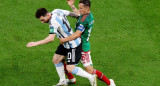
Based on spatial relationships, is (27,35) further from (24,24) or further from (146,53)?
(146,53)

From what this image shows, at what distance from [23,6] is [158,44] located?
447 centimetres

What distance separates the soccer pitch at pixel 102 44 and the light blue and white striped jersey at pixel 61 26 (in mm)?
1278

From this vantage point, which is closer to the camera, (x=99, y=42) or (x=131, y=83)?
(x=131, y=83)

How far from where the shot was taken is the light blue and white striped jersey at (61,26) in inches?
285

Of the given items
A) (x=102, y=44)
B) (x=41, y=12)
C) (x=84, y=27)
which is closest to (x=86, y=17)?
(x=84, y=27)

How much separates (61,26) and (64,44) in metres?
0.51

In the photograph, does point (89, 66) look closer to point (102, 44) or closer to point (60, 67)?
point (60, 67)

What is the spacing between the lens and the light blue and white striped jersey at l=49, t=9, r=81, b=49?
725cm

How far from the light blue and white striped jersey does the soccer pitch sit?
1.28m

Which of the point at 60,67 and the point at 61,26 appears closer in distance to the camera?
the point at 61,26

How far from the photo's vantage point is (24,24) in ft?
34.8

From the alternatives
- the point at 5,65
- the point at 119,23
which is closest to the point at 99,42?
the point at 119,23

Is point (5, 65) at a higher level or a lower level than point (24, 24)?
lower

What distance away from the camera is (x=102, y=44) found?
985 cm
